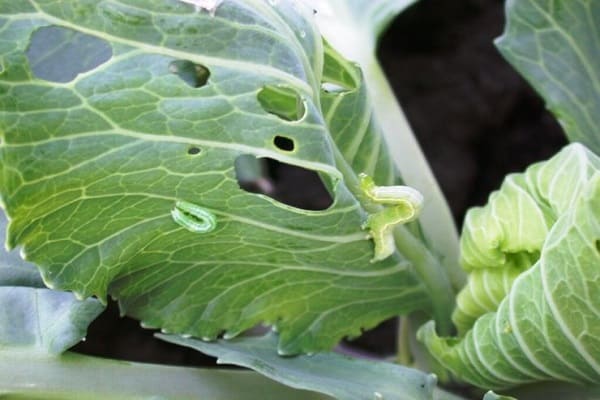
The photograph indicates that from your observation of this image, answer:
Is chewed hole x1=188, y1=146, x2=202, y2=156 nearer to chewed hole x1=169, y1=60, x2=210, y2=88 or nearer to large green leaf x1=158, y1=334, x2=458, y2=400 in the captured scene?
chewed hole x1=169, y1=60, x2=210, y2=88

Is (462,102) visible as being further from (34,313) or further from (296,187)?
(34,313)

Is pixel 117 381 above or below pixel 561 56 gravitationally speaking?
below

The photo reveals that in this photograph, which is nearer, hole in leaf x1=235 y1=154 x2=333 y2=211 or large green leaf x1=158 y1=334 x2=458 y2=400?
large green leaf x1=158 y1=334 x2=458 y2=400

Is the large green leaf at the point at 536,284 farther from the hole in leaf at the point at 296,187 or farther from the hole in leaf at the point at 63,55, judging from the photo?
the hole in leaf at the point at 296,187

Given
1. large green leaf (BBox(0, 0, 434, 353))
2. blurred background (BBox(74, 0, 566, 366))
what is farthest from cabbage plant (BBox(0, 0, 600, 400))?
blurred background (BBox(74, 0, 566, 366))

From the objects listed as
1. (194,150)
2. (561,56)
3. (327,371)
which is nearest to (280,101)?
(194,150)

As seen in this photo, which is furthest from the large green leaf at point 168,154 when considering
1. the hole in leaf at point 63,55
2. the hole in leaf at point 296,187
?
the hole in leaf at point 296,187
